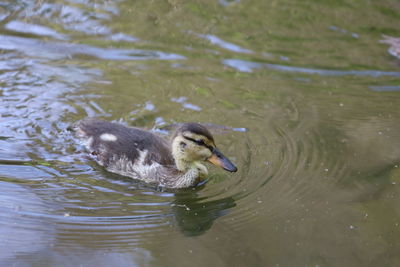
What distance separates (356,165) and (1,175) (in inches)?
112

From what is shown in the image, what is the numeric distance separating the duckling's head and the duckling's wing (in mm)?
141

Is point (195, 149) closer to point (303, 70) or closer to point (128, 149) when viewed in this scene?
point (128, 149)

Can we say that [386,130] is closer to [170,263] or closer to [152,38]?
[170,263]

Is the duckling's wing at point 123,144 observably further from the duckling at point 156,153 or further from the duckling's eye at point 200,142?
the duckling's eye at point 200,142

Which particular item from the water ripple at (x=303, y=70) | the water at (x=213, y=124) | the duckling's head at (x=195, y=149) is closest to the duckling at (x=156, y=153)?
the duckling's head at (x=195, y=149)

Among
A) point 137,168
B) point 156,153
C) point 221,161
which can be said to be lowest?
point 137,168

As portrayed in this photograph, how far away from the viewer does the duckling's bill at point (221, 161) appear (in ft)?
15.1

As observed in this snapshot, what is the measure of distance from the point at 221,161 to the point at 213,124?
86 centimetres

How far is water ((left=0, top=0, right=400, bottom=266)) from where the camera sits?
3920mm

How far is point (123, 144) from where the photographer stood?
4984mm

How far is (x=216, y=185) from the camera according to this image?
472 cm

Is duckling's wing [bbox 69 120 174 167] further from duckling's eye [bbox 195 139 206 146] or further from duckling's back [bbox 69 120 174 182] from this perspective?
duckling's eye [bbox 195 139 206 146]

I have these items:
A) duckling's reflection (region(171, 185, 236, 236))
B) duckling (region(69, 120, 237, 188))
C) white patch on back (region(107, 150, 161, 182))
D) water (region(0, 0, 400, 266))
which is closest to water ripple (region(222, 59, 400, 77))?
water (region(0, 0, 400, 266))

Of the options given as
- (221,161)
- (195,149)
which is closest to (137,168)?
(195,149)
